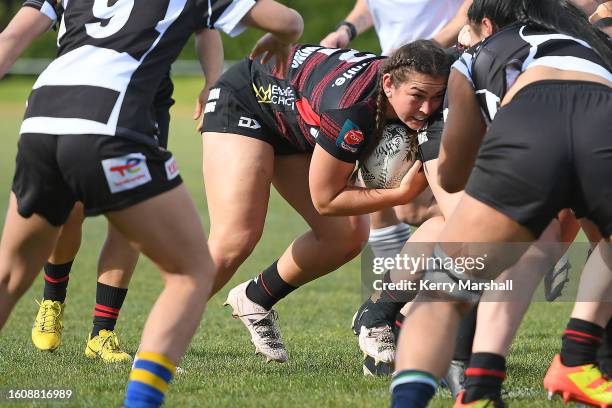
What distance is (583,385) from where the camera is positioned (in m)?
3.93

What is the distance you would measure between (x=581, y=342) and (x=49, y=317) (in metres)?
2.98

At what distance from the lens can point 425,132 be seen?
4.39 m

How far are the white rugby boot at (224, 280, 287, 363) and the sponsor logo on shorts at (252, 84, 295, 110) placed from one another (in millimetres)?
1081

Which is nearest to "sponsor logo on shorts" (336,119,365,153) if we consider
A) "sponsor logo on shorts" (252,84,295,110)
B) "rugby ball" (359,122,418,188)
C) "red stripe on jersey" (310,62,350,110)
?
"rugby ball" (359,122,418,188)

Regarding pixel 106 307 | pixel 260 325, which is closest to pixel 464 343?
pixel 260 325

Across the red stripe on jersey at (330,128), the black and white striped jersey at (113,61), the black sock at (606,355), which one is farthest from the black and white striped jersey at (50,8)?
the black sock at (606,355)

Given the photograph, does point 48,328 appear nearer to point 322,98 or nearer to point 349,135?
point 322,98

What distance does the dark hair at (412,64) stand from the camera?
4230 mm

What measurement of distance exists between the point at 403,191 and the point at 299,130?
0.69 meters

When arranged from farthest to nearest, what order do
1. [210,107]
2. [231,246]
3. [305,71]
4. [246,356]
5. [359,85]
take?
1. [246,356]
2. [210,107]
3. [231,246]
4. [305,71]
5. [359,85]

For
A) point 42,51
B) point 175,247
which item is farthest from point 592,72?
point 42,51

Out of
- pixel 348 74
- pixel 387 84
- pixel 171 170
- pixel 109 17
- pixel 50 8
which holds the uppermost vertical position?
pixel 109 17

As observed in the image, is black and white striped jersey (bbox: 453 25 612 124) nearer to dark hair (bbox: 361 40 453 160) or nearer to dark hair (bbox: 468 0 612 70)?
dark hair (bbox: 468 0 612 70)

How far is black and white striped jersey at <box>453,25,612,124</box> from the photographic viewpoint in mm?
3498
